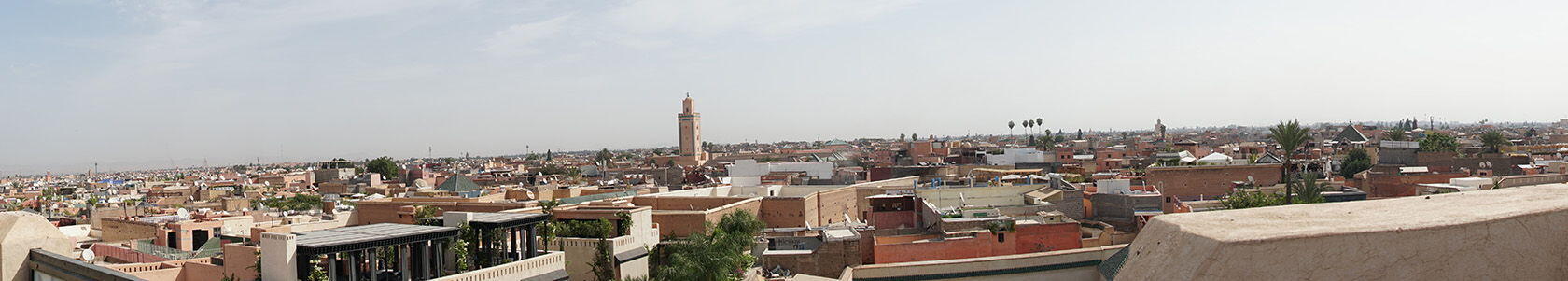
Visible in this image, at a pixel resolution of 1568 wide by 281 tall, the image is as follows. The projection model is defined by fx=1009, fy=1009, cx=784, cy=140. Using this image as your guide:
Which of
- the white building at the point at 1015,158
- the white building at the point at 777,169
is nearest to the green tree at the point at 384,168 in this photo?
the white building at the point at 777,169

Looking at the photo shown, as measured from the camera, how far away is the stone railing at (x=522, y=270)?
11897mm

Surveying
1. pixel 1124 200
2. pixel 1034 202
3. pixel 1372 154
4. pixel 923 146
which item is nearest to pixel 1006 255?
pixel 1124 200

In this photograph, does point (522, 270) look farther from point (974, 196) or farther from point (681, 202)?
point (974, 196)

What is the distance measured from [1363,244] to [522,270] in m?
11.0

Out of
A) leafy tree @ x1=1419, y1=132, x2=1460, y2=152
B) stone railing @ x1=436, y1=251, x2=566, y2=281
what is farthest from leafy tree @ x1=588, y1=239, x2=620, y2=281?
leafy tree @ x1=1419, y1=132, x2=1460, y2=152

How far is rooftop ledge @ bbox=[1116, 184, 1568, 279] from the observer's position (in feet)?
9.74

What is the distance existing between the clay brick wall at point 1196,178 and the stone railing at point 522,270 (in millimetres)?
17491

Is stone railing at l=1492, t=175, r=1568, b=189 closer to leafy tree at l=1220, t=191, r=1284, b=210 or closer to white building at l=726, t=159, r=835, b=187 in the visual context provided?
leafy tree at l=1220, t=191, r=1284, b=210

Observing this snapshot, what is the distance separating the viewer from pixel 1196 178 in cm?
2669

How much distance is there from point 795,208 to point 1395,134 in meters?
44.1

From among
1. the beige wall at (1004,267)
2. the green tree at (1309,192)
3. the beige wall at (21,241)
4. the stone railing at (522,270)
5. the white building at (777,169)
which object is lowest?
the beige wall at (1004,267)

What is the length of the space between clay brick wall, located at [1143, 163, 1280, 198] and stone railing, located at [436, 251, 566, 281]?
17491 millimetres

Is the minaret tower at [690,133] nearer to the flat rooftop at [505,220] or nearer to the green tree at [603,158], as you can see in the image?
the green tree at [603,158]

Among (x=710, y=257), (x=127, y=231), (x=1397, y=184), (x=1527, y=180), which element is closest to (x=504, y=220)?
(x=710, y=257)
